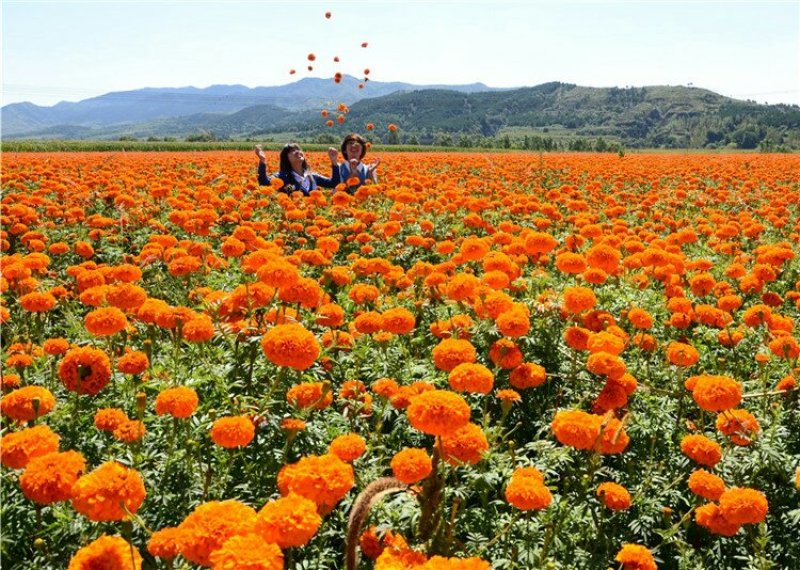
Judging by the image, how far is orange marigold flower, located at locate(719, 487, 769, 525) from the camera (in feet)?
6.91

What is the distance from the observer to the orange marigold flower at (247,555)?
3.69 ft

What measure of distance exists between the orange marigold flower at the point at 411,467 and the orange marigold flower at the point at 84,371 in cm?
137

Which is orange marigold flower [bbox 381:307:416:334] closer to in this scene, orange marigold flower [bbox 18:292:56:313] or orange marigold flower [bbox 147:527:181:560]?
orange marigold flower [bbox 147:527:181:560]

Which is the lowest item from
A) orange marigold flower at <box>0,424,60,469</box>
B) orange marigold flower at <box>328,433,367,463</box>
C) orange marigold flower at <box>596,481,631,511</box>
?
orange marigold flower at <box>596,481,631,511</box>

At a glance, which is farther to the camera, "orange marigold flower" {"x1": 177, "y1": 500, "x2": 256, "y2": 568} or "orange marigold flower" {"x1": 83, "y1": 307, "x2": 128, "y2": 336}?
"orange marigold flower" {"x1": 83, "y1": 307, "x2": 128, "y2": 336}

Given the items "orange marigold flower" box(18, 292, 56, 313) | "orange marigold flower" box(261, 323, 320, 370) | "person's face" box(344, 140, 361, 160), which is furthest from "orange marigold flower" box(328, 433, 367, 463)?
"person's face" box(344, 140, 361, 160)

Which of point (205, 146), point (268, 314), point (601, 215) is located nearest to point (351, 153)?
point (601, 215)

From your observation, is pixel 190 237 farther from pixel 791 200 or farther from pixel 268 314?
pixel 791 200

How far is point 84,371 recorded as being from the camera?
91.4 inches

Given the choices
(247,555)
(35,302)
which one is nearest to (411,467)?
(247,555)

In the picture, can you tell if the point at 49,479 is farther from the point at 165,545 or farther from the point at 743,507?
the point at 743,507

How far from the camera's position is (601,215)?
905 centimetres

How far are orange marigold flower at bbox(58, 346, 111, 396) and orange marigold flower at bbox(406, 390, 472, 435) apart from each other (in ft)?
4.74

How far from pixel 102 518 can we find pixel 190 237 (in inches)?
235
